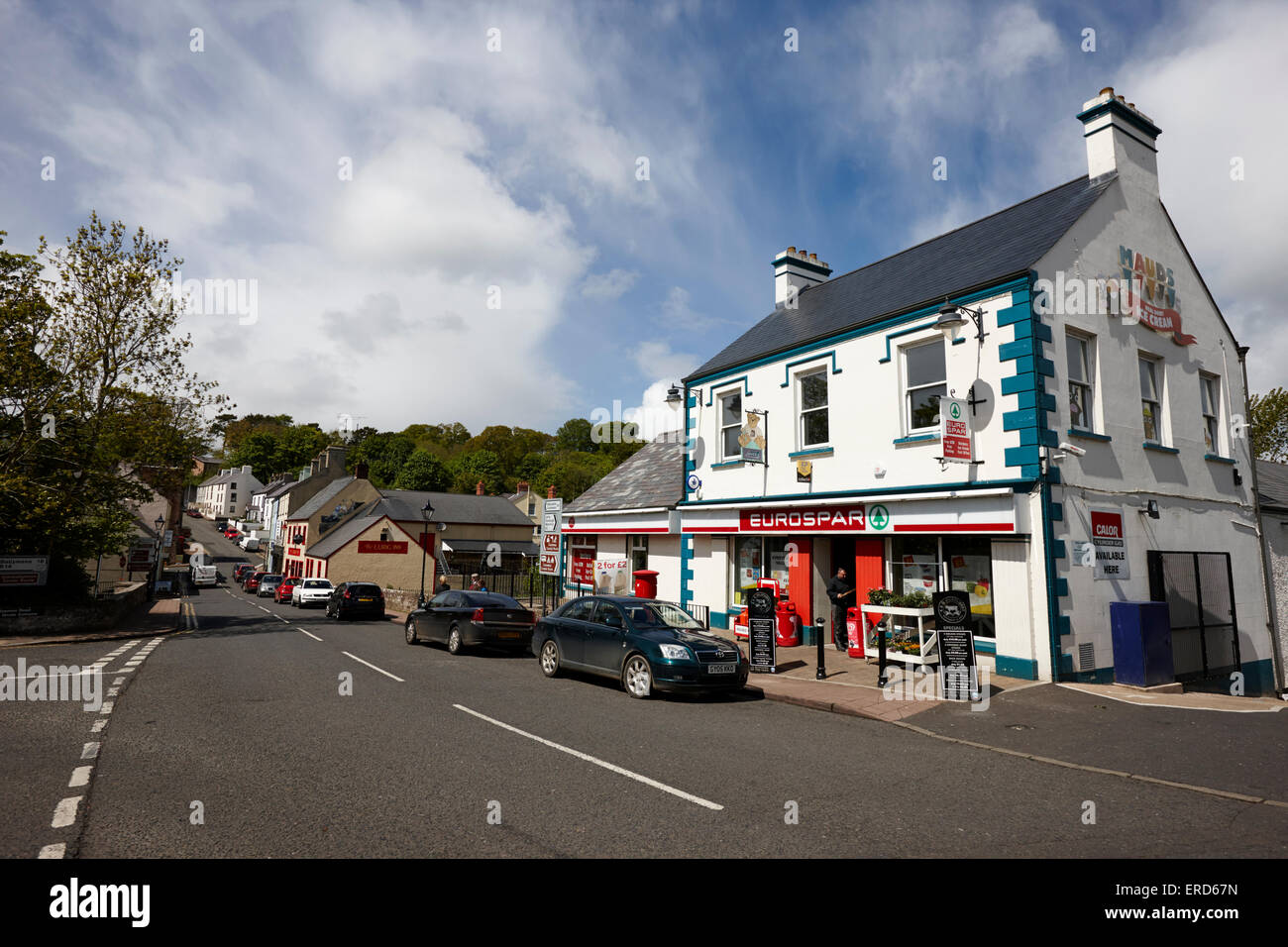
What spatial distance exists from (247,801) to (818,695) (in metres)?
7.99

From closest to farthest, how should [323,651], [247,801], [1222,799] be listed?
[247,801] → [1222,799] → [323,651]

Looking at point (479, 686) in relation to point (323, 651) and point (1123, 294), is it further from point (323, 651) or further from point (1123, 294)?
point (1123, 294)

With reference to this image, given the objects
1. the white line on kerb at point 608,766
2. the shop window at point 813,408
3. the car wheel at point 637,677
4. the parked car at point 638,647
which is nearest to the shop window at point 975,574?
the shop window at point 813,408

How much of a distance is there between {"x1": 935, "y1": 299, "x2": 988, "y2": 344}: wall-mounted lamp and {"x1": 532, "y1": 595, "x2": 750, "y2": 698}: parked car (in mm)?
6853

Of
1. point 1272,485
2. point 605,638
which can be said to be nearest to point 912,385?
point 605,638

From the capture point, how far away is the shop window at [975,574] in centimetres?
1254

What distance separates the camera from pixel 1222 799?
6.37 meters

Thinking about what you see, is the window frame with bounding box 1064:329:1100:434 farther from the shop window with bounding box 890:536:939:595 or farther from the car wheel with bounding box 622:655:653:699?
the car wheel with bounding box 622:655:653:699

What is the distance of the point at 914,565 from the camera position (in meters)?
14.0

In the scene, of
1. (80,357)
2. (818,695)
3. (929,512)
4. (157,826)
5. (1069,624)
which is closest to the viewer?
(157,826)

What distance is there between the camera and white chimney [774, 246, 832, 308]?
21500 millimetres

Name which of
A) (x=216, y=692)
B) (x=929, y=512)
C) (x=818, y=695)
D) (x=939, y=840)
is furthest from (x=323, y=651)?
(x=939, y=840)

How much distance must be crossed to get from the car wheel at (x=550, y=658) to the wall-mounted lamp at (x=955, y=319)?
9165 millimetres

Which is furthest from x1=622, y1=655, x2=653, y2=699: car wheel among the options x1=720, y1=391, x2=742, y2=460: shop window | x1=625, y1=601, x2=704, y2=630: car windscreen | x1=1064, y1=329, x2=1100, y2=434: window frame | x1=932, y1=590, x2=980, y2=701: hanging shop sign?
x1=1064, y1=329, x2=1100, y2=434: window frame
